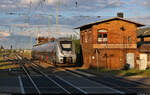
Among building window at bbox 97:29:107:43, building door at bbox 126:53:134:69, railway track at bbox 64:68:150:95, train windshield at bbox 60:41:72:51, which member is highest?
building window at bbox 97:29:107:43

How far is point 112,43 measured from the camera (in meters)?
34.9

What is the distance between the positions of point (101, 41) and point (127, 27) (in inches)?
177

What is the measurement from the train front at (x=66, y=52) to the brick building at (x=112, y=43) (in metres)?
3.05

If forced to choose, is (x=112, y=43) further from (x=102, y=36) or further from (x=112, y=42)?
(x=102, y=36)

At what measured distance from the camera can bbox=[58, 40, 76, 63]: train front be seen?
32312mm

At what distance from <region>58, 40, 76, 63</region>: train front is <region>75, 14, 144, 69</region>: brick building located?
305 cm

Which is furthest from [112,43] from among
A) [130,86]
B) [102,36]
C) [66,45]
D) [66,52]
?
[130,86]

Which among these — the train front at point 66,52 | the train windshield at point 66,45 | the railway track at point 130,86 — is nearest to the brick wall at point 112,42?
the train front at point 66,52

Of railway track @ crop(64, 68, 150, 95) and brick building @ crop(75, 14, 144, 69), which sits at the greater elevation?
brick building @ crop(75, 14, 144, 69)

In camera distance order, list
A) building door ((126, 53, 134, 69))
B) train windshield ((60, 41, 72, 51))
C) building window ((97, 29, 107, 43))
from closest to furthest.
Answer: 1. train windshield ((60, 41, 72, 51))
2. building window ((97, 29, 107, 43))
3. building door ((126, 53, 134, 69))

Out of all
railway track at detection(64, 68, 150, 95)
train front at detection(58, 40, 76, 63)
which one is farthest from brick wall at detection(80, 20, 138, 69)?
railway track at detection(64, 68, 150, 95)

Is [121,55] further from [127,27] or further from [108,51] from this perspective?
[127,27]

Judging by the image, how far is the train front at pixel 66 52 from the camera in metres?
32.3

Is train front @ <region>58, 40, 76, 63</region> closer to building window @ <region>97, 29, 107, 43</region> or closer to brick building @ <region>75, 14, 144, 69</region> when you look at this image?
brick building @ <region>75, 14, 144, 69</region>
